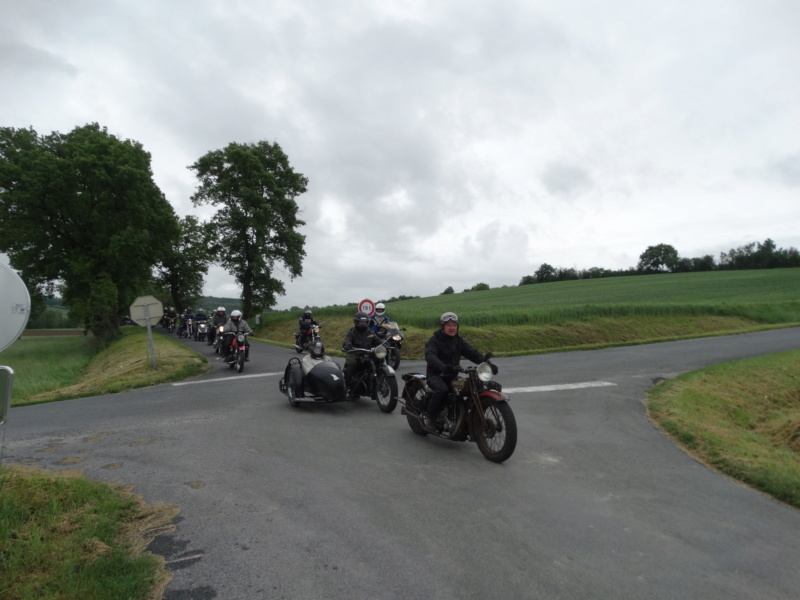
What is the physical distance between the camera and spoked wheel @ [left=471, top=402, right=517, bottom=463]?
18.9 ft

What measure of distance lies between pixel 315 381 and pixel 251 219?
32123 millimetres

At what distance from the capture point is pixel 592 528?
420cm

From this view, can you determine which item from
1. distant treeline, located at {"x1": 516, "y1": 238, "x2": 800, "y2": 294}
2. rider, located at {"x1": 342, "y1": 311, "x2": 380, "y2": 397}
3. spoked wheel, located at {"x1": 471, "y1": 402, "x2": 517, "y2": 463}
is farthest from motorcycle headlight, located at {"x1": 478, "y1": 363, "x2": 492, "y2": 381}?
distant treeline, located at {"x1": 516, "y1": 238, "x2": 800, "y2": 294}

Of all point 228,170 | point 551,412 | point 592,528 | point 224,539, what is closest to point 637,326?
point 551,412

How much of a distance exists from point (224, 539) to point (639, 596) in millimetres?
2843

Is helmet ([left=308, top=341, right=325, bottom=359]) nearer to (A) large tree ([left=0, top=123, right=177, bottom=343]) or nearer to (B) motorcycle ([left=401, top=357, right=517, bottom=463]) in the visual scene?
(B) motorcycle ([left=401, top=357, right=517, bottom=463])

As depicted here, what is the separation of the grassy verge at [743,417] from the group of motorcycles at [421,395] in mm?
2758

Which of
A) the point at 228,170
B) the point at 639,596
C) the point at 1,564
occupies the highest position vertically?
the point at 228,170

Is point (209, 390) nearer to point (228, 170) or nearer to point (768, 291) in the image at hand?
point (228, 170)

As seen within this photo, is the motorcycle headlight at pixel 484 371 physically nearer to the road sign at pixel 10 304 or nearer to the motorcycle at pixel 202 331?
the road sign at pixel 10 304

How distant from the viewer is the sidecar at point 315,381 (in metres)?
8.73

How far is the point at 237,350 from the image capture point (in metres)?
15.2

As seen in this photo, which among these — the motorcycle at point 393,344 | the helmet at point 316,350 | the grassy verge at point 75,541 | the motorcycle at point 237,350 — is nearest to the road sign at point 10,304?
the grassy verge at point 75,541

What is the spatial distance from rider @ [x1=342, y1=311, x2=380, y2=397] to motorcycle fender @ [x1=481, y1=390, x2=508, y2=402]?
3.44 metres
